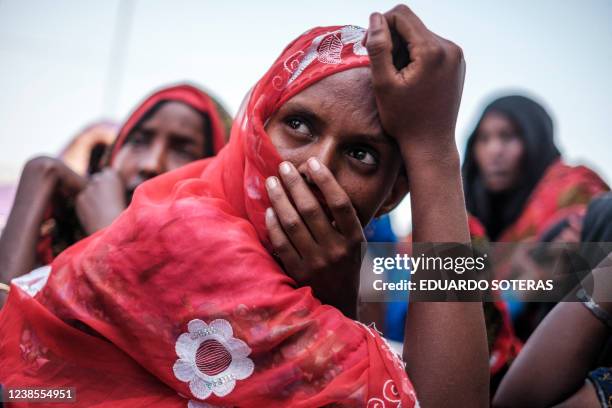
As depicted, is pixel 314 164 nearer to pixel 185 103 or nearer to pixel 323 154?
pixel 323 154

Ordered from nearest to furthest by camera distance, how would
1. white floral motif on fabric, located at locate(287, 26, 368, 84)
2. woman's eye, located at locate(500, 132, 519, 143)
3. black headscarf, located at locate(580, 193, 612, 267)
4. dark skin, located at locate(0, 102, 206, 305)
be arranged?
white floral motif on fabric, located at locate(287, 26, 368, 84) → black headscarf, located at locate(580, 193, 612, 267) → dark skin, located at locate(0, 102, 206, 305) → woman's eye, located at locate(500, 132, 519, 143)

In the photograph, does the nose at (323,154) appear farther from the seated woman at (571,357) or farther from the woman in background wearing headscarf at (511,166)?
the woman in background wearing headscarf at (511,166)

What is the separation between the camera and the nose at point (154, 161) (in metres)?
2.41

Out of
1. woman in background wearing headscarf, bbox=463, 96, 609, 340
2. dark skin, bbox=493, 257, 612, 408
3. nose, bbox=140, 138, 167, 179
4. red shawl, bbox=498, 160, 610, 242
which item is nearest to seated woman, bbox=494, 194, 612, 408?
dark skin, bbox=493, 257, 612, 408

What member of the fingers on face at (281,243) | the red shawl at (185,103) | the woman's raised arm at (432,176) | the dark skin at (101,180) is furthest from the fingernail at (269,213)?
the red shawl at (185,103)

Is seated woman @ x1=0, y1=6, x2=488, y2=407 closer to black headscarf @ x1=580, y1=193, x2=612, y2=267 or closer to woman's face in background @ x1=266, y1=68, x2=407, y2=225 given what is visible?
woman's face in background @ x1=266, y1=68, x2=407, y2=225

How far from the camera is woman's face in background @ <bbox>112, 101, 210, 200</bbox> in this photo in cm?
244

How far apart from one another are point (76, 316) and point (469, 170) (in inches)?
141

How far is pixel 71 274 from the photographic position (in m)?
1.27

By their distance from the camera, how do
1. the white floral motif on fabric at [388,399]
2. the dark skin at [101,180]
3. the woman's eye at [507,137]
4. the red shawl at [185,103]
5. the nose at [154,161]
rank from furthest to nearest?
the woman's eye at [507,137] → the red shawl at [185,103] → the nose at [154,161] → the dark skin at [101,180] → the white floral motif on fabric at [388,399]

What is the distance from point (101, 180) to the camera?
228 cm

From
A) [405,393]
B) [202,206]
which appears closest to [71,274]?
[202,206]

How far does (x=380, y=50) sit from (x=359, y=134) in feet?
0.66

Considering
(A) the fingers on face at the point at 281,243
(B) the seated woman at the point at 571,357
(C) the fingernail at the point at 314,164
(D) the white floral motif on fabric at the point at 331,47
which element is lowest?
(B) the seated woman at the point at 571,357
